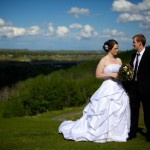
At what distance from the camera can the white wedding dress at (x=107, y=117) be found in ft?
39.4

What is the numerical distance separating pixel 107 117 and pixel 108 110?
0.23 meters

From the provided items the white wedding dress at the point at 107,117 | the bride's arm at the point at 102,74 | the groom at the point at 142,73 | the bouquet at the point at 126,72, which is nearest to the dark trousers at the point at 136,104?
the groom at the point at 142,73

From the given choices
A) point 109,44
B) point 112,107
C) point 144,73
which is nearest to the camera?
point 144,73

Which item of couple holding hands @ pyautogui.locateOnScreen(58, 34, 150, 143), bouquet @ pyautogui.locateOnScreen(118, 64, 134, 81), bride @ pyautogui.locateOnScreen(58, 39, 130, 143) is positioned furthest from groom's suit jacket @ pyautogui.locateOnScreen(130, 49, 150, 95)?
bride @ pyautogui.locateOnScreen(58, 39, 130, 143)

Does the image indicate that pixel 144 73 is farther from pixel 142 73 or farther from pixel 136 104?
pixel 136 104

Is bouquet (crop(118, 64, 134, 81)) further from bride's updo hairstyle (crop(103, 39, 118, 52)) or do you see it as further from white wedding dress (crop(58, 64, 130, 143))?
bride's updo hairstyle (crop(103, 39, 118, 52))

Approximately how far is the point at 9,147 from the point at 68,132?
7.11 feet

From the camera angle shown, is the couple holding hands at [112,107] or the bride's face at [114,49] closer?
the couple holding hands at [112,107]

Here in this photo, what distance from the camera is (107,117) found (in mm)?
12062

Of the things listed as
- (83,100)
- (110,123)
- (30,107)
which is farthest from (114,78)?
(83,100)

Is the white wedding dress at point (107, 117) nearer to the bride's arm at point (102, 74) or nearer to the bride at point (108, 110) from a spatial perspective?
the bride at point (108, 110)

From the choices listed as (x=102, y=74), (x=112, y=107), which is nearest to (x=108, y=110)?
(x=112, y=107)

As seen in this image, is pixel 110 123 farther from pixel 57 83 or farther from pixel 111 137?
pixel 57 83

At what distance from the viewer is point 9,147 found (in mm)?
11516
